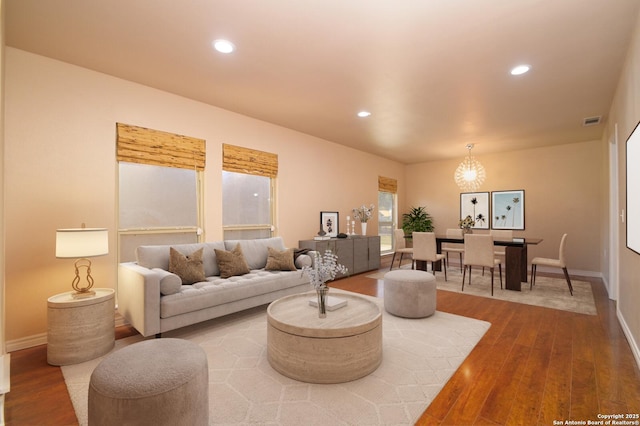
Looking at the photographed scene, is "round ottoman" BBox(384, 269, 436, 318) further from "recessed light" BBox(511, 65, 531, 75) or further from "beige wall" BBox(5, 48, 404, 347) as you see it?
"beige wall" BBox(5, 48, 404, 347)

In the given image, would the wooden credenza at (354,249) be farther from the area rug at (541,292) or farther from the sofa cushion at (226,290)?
the sofa cushion at (226,290)

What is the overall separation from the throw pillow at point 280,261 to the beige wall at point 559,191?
5.34m

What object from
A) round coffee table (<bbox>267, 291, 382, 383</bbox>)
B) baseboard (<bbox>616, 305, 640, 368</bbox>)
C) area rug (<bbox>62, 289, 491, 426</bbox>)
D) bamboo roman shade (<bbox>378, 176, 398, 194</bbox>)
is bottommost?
area rug (<bbox>62, 289, 491, 426</bbox>)

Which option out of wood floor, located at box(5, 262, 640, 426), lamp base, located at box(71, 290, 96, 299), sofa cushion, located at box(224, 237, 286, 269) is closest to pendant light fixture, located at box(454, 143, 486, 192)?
wood floor, located at box(5, 262, 640, 426)

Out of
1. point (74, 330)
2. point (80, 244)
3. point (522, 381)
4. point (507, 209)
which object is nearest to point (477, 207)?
point (507, 209)

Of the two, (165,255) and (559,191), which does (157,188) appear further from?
(559,191)

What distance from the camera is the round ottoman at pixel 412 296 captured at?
3553mm

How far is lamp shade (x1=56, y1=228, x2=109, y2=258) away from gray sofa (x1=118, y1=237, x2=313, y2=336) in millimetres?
459

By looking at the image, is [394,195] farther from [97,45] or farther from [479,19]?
[97,45]

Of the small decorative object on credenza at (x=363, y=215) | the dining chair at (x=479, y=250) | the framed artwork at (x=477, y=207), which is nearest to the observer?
the dining chair at (x=479, y=250)

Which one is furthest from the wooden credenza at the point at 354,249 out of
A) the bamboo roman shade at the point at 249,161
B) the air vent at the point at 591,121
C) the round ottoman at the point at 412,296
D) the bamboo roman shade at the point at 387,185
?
the air vent at the point at 591,121

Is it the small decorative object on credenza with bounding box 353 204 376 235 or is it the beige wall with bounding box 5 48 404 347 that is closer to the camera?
Result: the beige wall with bounding box 5 48 404 347

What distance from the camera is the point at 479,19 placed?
2443mm

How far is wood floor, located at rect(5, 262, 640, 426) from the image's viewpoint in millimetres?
1898
